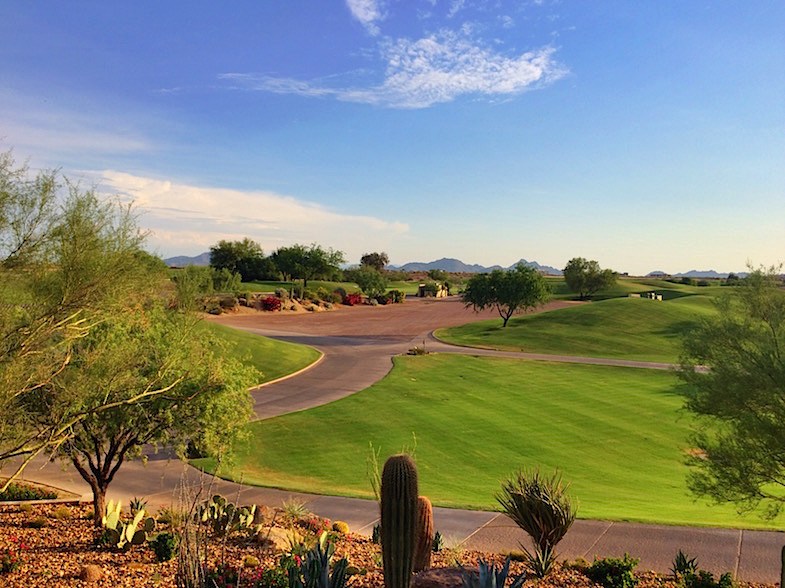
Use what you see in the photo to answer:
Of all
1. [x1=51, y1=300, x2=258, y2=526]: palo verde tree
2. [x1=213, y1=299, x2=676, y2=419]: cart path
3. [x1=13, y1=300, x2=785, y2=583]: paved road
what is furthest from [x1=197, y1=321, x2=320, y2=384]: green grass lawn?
[x1=51, y1=300, x2=258, y2=526]: palo verde tree

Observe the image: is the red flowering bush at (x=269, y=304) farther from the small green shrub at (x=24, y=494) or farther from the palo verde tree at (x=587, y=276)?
the small green shrub at (x=24, y=494)

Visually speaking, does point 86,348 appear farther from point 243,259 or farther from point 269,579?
point 243,259

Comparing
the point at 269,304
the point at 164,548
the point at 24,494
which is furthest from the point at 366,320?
the point at 164,548

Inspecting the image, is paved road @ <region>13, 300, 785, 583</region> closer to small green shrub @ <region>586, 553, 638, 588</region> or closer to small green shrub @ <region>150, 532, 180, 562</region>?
small green shrub @ <region>150, 532, 180, 562</region>

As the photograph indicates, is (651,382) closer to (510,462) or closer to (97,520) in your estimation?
(510,462)

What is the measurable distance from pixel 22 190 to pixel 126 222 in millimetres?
2077

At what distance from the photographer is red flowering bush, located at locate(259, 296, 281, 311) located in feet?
277

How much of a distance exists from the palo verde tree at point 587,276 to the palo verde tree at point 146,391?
Answer: 10258 cm

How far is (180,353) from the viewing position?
529 inches

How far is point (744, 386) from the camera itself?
11.6m

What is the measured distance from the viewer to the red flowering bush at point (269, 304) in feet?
277

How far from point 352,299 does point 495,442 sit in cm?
7878

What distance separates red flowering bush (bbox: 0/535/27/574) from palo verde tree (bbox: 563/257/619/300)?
351 feet

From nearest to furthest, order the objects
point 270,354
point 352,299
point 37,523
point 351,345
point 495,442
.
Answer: point 37,523 → point 495,442 → point 270,354 → point 351,345 → point 352,299
